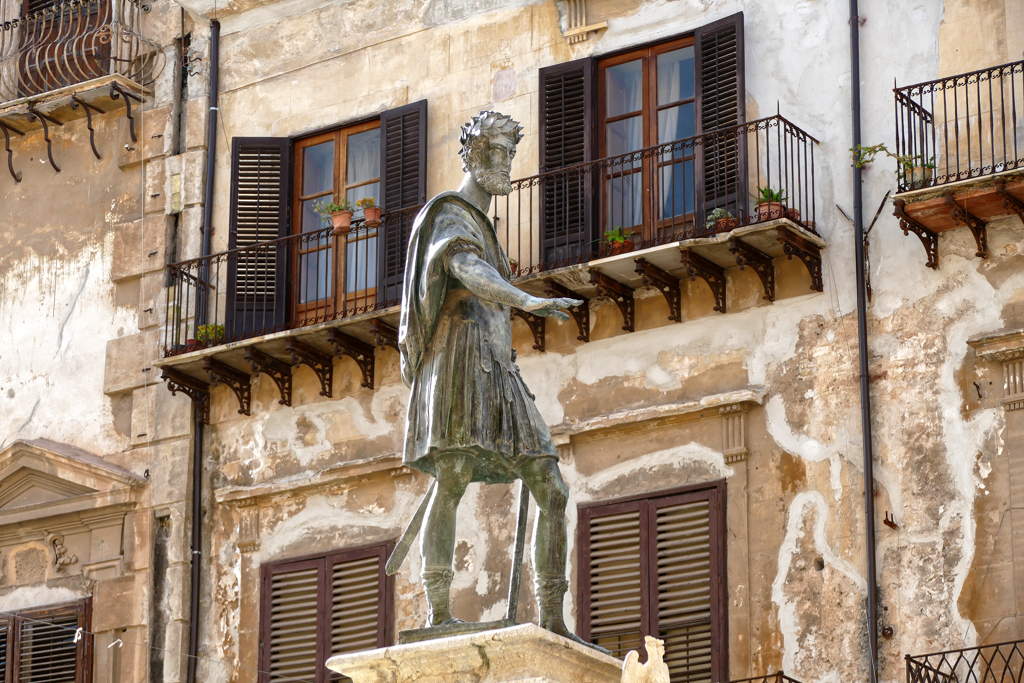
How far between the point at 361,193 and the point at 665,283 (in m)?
3.32

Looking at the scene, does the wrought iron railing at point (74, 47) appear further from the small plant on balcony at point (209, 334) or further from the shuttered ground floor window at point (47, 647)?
the shuttered ground floor window at point (47, 647)

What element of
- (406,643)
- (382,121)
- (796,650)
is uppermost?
(382,121)

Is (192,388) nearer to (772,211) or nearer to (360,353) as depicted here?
(360,353)

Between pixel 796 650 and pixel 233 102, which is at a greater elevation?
pixel 233 102

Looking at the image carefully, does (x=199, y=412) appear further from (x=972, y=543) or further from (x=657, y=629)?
(x=972, y=543)

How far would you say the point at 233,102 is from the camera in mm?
18406

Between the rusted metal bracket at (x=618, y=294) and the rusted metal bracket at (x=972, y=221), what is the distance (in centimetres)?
258

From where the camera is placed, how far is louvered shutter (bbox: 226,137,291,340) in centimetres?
1728

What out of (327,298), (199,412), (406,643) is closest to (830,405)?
(327,298)

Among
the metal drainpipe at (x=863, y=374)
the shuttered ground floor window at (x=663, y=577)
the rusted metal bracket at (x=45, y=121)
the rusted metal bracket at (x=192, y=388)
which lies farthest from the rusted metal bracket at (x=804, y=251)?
the rusted metal bracket at (x=45, y=121)

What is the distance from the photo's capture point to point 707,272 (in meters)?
15.1

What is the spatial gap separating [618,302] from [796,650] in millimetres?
2903

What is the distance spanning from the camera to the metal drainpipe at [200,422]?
1695 centimetres

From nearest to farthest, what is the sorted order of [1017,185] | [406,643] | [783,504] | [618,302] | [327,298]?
[406,643] → [1017,185] → [783,504] → [618,302] → [327,298]
